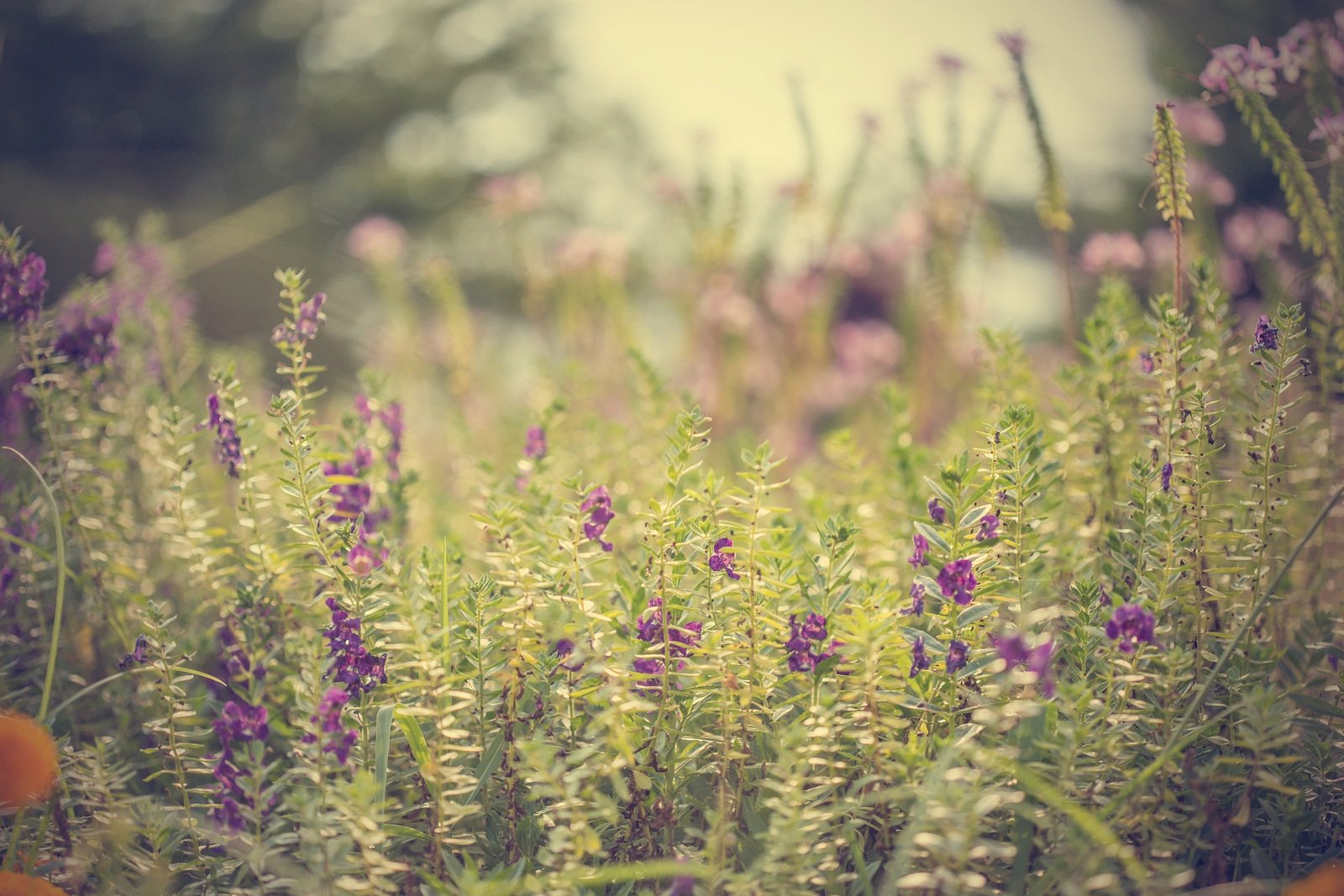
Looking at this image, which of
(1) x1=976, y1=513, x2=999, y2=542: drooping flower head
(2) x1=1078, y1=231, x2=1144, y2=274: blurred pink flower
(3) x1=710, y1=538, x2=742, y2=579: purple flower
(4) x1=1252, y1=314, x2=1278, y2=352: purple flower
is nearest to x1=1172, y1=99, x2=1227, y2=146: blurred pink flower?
(2) x1=1078, y1=231, x2=1144, y2=274: blurred pink flower

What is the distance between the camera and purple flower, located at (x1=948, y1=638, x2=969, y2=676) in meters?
1.08

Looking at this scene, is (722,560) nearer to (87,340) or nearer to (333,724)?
(333,724)

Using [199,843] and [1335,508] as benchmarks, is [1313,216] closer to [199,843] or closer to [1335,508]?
[1335,508]

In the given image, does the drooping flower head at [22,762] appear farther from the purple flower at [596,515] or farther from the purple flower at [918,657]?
the purple flower at [918,657]

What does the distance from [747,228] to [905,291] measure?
25.5 inches

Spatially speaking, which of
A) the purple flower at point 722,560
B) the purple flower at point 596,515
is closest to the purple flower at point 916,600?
the purple flower at point 722,560

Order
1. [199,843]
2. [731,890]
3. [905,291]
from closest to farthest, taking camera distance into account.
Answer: [731,890]
[199,843]
[905,291]

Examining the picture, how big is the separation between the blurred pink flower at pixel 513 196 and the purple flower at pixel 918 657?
7.78 ft

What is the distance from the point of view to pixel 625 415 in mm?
3416

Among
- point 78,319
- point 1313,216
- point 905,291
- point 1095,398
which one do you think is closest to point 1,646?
point 78,319

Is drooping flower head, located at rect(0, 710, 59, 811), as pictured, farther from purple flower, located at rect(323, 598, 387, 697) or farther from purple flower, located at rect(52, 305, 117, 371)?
purple flower, located at rect(52, 305, 117, 371)

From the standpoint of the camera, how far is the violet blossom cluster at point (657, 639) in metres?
1.16

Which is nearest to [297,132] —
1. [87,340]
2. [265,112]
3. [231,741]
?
[265,112]

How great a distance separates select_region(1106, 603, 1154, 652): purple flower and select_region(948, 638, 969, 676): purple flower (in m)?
0.17
